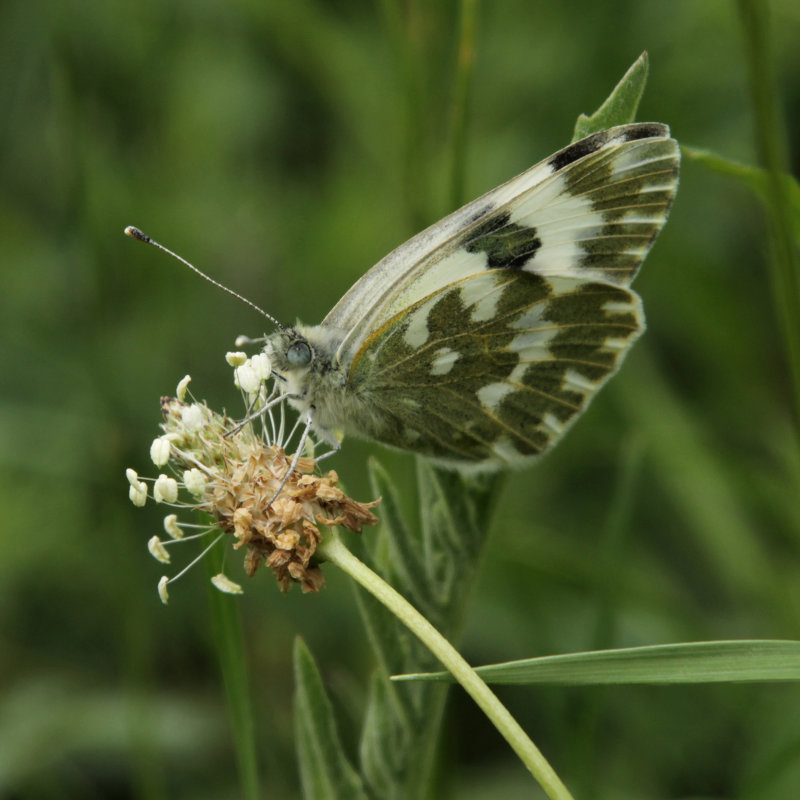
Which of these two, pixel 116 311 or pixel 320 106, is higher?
pixel 320 106

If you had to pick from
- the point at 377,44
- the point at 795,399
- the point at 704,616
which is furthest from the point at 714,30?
the point at 795,399

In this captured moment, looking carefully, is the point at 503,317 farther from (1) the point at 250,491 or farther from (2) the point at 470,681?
(2) the point at 470,681

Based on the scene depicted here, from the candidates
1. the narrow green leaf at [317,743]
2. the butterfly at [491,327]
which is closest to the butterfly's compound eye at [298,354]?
the butterfly at [491,327]

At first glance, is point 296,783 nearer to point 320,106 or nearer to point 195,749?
point 195,749

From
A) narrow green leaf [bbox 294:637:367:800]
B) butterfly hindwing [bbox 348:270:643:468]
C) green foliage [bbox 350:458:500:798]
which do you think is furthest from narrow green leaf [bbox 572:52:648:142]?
narrow green leaf [bbox 294:637:367:800]

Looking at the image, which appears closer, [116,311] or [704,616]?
[704,616]

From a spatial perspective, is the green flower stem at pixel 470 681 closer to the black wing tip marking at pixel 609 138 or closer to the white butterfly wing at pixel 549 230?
the white butterfly wing at pixel 549 230

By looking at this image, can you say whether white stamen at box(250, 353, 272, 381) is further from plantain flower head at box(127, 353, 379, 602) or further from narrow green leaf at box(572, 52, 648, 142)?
narrow green leaf at box(572, 52, 648, 142)
